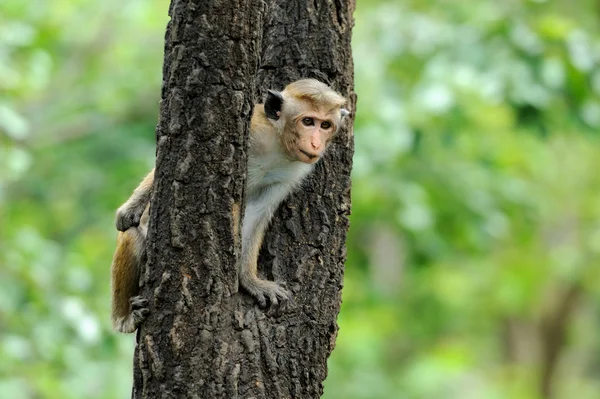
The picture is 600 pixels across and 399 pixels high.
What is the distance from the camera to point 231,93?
3.33 metres

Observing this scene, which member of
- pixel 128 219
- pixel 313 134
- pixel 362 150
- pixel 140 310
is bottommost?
pixel 140 310

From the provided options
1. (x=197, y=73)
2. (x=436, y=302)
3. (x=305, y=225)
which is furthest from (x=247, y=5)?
(x=436, y=302)

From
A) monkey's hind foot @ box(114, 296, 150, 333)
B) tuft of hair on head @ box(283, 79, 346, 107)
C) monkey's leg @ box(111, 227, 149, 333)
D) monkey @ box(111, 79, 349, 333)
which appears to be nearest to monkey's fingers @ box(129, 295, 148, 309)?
monkey's hind foot @ box(114, 296, 150, 333)

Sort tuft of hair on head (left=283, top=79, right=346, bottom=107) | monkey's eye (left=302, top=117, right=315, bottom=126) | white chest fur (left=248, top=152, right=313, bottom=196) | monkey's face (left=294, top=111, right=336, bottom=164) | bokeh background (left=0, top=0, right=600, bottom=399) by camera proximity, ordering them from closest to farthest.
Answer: tuft of hair on head (left=283, top=79, right=346, bottom=107)
monkey's face (left=294, top=111, right=336, bottom=164)
monkey's eye (left=302, top=117, right=315, bottom=126)
white chest fur (left=248, top=152, right=313, bottom=196)
bokeh background (left=0, top=0, right=600, bottom=399)

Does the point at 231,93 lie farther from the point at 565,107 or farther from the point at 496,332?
the point at 496,332

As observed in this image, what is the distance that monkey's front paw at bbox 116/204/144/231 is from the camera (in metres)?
4.33

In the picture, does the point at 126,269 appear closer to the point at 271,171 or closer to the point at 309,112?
the point at 271,171

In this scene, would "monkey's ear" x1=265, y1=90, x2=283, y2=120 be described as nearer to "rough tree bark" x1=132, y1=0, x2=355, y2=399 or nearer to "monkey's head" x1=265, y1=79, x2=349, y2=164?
"monkey's head" x1=265, y1=79, x2=349, y2=164

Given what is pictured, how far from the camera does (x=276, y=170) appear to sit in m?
4.70

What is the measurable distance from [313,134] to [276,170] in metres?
0.38

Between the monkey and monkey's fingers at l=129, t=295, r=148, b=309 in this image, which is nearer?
monkey's fingers at l=129, t=295, r=148, b=309

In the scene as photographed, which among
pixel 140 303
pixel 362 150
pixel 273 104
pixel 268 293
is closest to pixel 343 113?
pixel 273 104

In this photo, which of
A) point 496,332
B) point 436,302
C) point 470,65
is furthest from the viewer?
point 496,332

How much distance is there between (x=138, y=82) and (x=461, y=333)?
12.7 metres
